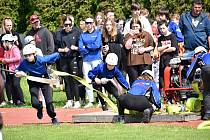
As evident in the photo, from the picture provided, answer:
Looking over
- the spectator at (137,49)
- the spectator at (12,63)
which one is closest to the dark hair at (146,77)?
the spectator at (137,49)

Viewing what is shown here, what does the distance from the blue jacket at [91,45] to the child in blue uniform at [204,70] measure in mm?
3194

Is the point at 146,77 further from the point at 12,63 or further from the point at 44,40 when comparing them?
the point at 12,63

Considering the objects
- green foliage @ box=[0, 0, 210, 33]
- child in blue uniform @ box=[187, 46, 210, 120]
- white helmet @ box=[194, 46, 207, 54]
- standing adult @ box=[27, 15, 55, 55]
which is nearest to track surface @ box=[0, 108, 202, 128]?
child in blue uniform @ box=[187, 46, 210, 120]

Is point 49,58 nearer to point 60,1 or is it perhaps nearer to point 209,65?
point 209,65

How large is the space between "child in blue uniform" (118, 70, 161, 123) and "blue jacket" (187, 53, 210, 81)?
876 mm

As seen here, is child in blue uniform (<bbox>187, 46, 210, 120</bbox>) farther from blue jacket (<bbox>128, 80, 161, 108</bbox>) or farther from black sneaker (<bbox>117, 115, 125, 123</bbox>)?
black sneaker (<bbox>117, 115, 125, 123</bbox>)

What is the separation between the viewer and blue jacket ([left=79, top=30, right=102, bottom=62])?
2002 centimetres

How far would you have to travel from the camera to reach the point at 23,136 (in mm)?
14289

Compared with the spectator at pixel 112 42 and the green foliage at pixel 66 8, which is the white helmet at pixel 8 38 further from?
the green foliage at pixel 66 8

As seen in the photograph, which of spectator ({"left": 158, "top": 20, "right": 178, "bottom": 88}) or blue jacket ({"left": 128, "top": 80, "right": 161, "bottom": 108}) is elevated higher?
spectator ({"left": 158, "top": 20, "right": 178, "bottom": 88})

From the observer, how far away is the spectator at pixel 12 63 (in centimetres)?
2178

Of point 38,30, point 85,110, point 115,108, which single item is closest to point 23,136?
point 115,108

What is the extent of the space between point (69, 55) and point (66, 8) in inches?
586

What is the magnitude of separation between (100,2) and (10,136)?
849 inches
